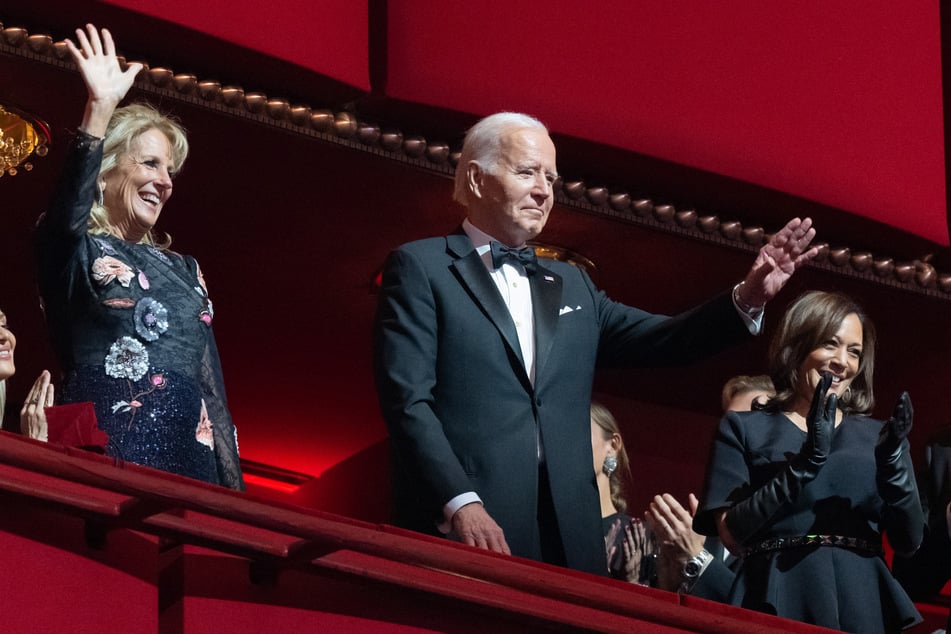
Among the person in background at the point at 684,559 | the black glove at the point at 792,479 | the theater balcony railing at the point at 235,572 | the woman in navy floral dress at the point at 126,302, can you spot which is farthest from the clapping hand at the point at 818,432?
the woman in navy floral dress at the point at 126,302

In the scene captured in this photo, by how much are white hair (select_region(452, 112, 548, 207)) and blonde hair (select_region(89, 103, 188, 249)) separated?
48 cm

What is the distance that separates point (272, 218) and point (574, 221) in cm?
77

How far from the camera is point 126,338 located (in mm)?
3297

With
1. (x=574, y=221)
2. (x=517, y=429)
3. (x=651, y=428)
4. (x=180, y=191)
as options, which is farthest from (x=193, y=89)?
(x=651, y=428)

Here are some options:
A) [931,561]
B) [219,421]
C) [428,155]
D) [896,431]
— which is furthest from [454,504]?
[428,155]

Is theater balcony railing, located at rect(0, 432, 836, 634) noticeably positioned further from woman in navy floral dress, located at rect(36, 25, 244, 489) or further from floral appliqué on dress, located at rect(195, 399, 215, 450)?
floral appliqué on dress, located at rect(195, 399, 215, 450)

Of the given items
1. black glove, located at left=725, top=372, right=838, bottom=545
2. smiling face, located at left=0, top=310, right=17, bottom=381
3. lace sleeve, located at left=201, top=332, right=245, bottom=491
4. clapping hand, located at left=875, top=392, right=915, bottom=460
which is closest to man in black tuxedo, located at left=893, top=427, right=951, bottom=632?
clapping hand, located at left=875, top=392, right=915, bottom=460

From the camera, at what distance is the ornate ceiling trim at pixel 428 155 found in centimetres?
457

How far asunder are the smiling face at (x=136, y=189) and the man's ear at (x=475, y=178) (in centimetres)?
51

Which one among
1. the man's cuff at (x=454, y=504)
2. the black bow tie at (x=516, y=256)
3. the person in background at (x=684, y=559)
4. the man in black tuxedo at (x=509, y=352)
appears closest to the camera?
the man's cuff at (x=454, y=504)

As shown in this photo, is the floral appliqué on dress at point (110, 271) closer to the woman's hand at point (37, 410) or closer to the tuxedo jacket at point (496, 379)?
the woman's hand at point (37, 410)

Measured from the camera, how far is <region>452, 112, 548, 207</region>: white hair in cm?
346

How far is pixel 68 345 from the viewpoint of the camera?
10.8 ft

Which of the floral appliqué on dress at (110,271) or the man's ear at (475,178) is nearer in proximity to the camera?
the floral appliqué on dress at (110,271)
